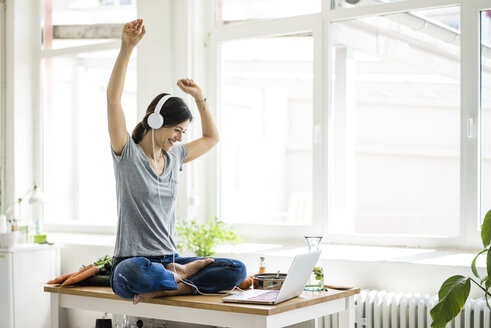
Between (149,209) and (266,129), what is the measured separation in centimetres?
248

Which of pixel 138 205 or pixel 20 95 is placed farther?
pixel 20 95

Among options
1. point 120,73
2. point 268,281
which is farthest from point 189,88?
point 268,281

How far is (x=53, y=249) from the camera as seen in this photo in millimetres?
4188

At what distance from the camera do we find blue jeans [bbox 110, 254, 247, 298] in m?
2.60

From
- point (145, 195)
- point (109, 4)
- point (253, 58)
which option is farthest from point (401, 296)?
point (109, 4)

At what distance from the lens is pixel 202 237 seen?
3693mm

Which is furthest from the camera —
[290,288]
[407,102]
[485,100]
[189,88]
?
[407,102]

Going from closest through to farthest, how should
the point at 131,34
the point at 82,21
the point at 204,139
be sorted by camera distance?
the point at 131,34
the point at 204,139
the point at 82,21

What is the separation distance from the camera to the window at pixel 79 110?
4754mm

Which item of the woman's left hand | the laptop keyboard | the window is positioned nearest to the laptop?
the laptop keyboard

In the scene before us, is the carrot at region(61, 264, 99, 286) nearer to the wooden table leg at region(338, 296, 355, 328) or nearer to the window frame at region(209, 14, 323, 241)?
the wooden table leg at region(338, 296, 355, 328)

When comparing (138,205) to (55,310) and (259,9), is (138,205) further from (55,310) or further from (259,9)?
(259,9)

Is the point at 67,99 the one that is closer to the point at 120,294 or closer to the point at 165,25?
the point at 165,25

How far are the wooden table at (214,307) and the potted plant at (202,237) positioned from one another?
0.85m
